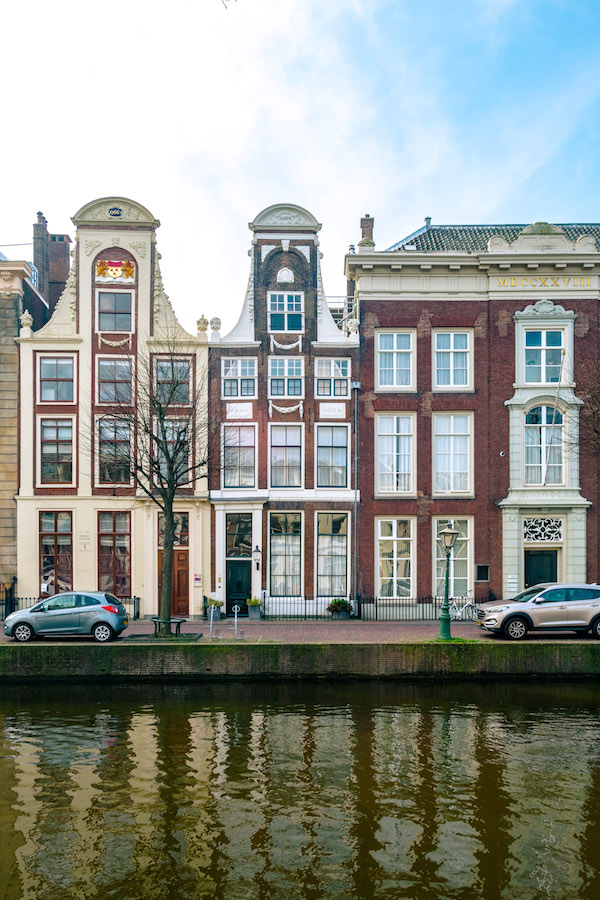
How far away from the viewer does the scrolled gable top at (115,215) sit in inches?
1110

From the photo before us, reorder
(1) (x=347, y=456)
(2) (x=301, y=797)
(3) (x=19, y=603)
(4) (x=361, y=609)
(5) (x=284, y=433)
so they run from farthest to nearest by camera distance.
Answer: (5) (x=284, y=433), (1) (x=347, y=456), (3) (x=19, y=603), (4) (x=361, y=609), (2) (x=301, y=797)

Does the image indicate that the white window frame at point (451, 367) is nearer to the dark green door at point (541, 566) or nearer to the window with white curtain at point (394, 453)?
the window with white curtain at point (394, 453)

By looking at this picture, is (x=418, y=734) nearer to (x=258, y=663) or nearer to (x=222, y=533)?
(x=258, y=663)

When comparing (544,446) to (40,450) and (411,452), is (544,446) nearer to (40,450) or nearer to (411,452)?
(411,452)

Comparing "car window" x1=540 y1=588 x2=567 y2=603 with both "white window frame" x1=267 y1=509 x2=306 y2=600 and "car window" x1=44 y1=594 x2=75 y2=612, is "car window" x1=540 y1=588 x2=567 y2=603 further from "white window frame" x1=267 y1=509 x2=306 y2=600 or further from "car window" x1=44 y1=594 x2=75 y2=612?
"car window" x1=44 y1=594 x2=75 y2=612

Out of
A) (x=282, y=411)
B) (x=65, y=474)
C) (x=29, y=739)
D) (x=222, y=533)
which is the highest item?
(x=282, y=411)

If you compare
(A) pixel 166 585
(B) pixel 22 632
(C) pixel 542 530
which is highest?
(C) pixel 542 530

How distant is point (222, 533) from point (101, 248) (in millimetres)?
13064

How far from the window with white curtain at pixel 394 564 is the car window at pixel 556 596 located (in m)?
7.38

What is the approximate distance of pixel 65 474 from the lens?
2789 centimetres

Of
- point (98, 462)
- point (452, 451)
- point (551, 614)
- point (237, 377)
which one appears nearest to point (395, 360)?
point (452, 451)

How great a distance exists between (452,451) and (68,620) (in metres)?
16.4

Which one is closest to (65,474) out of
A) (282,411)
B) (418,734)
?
(282,411)

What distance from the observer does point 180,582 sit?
27.6m
